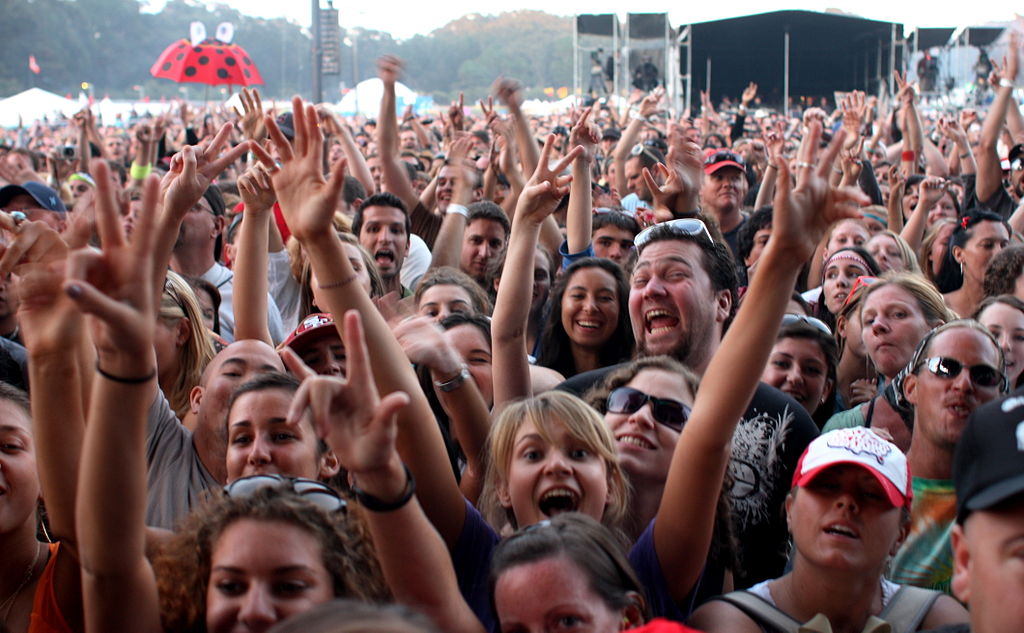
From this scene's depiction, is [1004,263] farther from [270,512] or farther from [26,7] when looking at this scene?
[26,7]

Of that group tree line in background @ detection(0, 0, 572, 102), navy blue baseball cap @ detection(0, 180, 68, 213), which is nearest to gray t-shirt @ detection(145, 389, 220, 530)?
navy blue baseball cap @ detection(0, 180, 68, 213)

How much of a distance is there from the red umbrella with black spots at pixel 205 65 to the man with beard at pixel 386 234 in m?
8.83

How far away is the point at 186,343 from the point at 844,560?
2400 mm

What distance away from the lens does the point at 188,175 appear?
3119 mm

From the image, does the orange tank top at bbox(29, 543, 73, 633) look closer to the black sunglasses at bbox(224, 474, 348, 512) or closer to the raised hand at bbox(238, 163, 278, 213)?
the black sunglasses at bbox(224, 474, 348, 512)

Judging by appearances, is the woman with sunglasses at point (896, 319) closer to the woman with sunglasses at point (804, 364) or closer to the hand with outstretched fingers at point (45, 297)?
the woman with sunglasses at point (804, 364)

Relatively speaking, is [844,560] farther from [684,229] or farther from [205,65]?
[205,65]

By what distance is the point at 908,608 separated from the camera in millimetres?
2424

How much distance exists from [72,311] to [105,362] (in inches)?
13.6

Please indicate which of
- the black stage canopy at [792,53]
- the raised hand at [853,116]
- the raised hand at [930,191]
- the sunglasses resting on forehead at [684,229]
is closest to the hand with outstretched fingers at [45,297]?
the sunglasses resting on forehead at [684,229]

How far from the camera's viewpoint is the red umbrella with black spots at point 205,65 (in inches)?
555

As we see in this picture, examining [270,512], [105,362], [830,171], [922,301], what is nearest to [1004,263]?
[922,301]

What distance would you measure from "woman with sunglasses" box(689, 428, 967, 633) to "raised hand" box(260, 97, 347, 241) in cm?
123

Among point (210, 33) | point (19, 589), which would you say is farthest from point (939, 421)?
point (210, 33)
